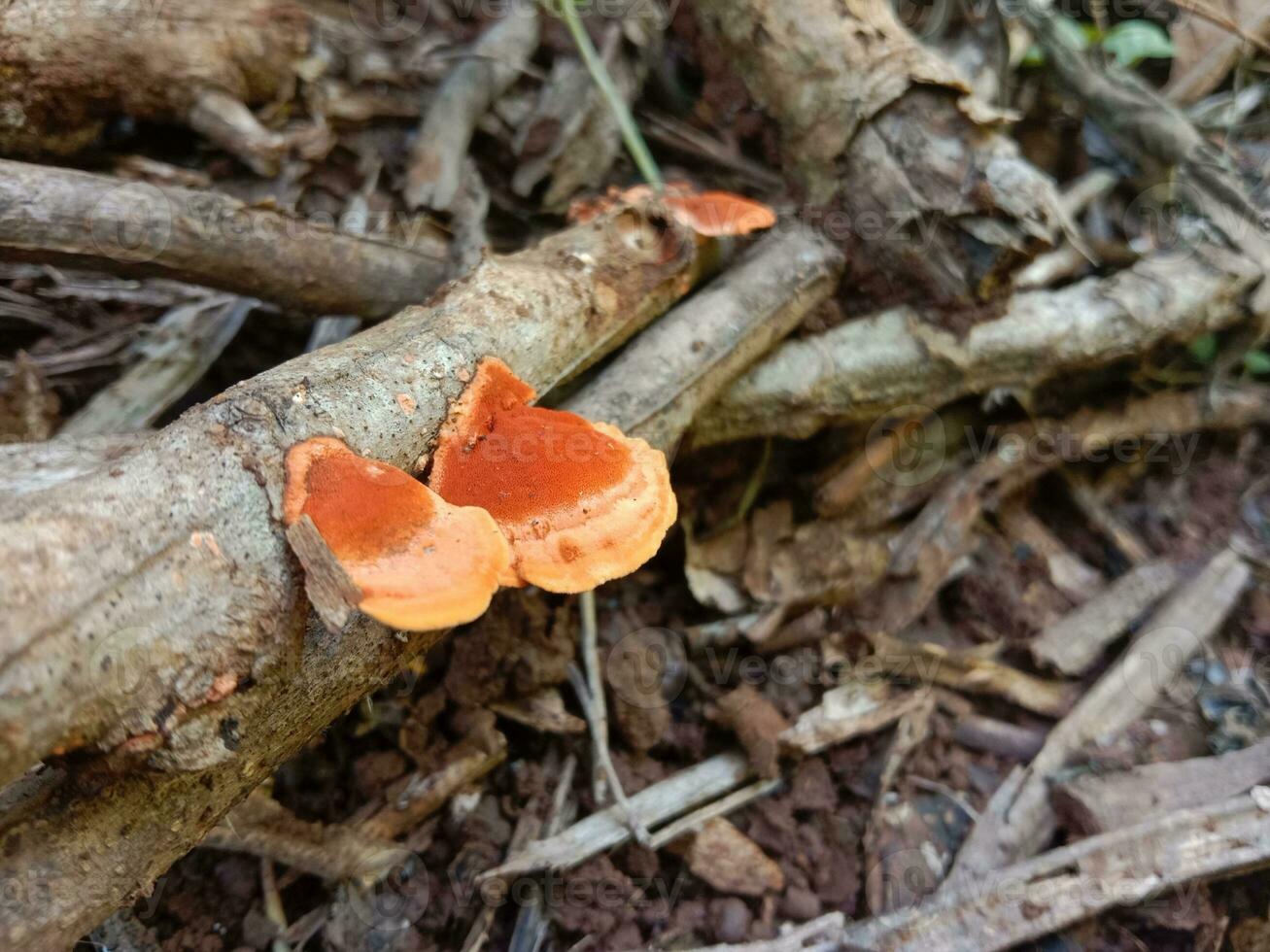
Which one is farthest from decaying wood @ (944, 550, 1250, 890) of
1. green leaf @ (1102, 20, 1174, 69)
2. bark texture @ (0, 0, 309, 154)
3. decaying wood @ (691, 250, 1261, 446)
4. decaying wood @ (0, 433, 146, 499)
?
bark texture @ (0, 0, 309, 154)

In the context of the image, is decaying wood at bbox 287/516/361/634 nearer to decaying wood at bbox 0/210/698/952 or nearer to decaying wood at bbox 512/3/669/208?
decaying wood at bbox 0/210/698/952

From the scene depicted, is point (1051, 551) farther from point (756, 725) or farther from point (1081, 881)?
point (756, 725)

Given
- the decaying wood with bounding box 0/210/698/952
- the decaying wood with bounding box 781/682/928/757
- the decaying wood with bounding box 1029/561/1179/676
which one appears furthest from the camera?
the decaying wood with bounding box 1029/561/1179/676

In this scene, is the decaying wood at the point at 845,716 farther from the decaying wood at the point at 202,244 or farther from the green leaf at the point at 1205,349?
the green leaf at the point at 1205,349

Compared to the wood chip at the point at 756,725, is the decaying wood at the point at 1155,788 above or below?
above

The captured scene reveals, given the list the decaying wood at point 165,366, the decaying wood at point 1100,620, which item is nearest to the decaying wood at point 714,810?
the decaying wood at point 1100,620

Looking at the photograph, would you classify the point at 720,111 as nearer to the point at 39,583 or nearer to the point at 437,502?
the point at 437,502
